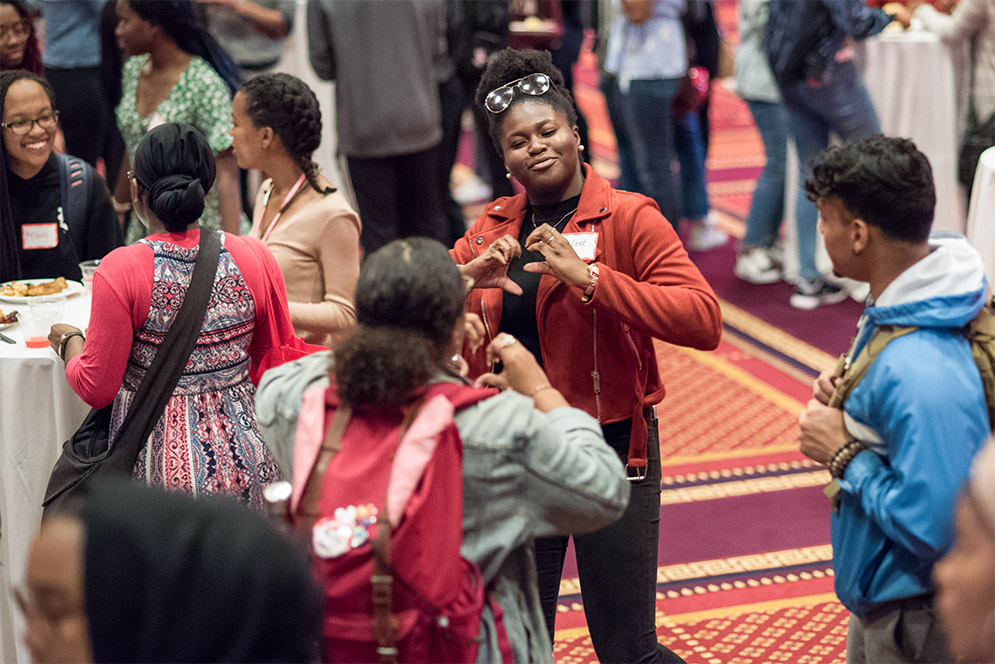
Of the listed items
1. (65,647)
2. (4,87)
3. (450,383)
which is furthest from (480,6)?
(65,647)

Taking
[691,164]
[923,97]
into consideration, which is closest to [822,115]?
→ [923,97]

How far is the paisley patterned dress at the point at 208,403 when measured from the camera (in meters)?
2.59

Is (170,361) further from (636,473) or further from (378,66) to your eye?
(378,66)

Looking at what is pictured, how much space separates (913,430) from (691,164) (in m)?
5.40

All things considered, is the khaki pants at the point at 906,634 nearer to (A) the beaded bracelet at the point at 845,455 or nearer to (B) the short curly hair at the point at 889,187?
(A) the beaded bracelet at the point at 845,455

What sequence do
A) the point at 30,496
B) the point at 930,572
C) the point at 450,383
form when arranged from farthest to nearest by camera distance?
the point at 30,496, the point at 930,572, the point at 450,383

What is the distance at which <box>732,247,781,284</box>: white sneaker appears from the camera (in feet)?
21.5

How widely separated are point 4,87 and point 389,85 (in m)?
2.25

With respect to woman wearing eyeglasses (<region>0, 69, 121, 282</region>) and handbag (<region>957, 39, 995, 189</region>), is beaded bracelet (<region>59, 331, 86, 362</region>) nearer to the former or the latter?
woman wearing eyeglasses (<region>0, 69, 121, 282</region>)

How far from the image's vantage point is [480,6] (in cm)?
624

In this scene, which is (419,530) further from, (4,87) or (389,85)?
(389,85)

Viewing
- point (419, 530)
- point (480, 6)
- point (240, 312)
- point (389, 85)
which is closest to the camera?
point (419, 530)

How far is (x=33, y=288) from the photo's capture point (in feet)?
10.9

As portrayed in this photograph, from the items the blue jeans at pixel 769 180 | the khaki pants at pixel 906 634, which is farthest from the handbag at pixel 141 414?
the blue jeans at pixel 769 180
